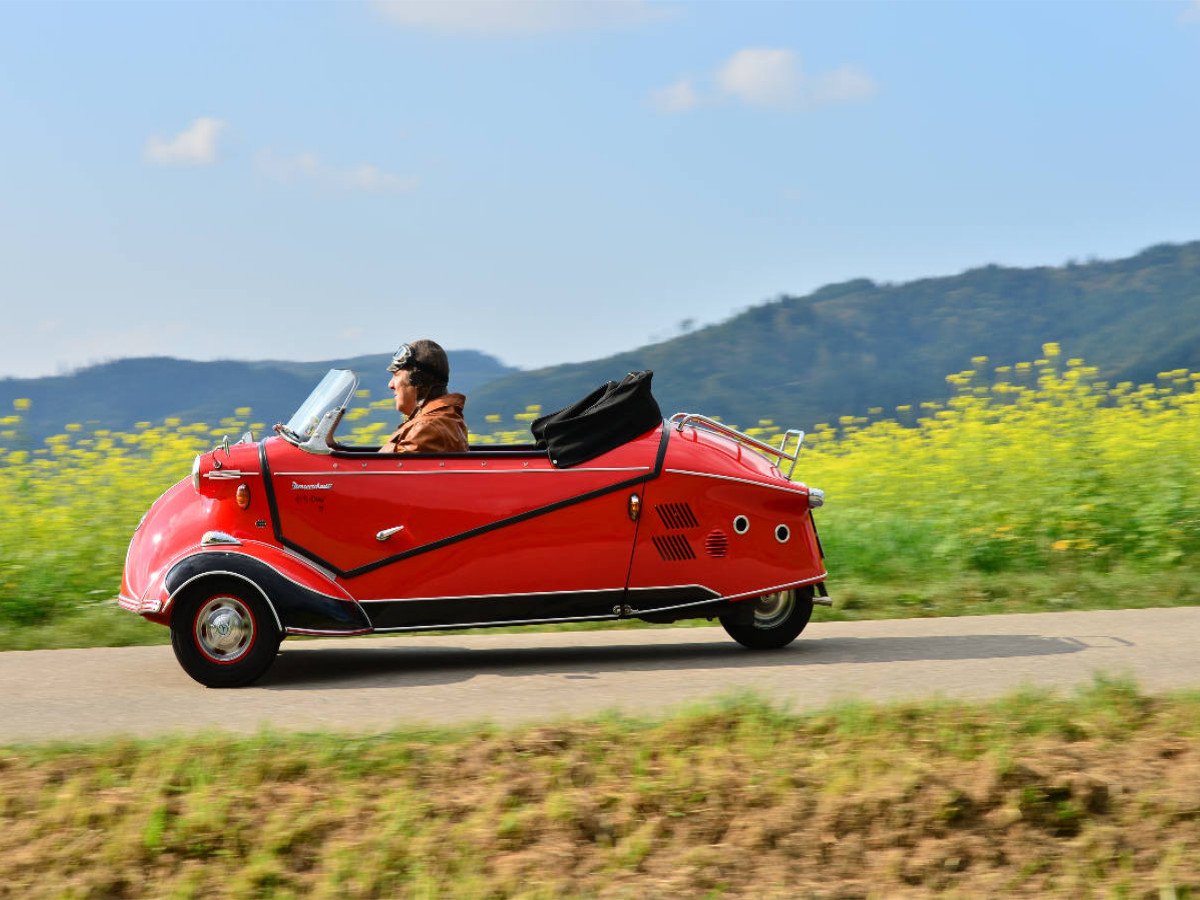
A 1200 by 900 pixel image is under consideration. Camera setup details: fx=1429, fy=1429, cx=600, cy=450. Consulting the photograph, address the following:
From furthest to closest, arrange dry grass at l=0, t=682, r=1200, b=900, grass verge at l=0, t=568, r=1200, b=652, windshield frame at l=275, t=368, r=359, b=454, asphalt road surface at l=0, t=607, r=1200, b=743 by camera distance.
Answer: grass verge at l=0, t=568, r=1200, b=652 → windshield frame at l=275, t=368, r=359, b=454 → asphalt road surface at l=0, t=607, r=1200, b=743 → dry grass at l=0, t=682, r=1200, b=900

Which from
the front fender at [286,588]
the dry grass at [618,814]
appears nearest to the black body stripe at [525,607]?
the front fender at [286,588]

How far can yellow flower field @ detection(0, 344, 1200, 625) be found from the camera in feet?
32.9

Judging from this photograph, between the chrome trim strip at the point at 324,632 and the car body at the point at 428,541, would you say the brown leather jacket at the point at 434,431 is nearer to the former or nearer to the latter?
the car body at the point at 428,541

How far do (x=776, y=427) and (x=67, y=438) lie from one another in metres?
6.33

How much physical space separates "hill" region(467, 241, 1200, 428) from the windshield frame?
25.7 feet

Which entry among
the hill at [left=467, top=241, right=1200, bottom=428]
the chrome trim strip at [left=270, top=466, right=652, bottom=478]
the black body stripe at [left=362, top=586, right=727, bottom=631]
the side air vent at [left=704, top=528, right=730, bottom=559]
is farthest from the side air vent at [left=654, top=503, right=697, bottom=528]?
the hill at [left=467, top=241, right=1200, bottom=428]

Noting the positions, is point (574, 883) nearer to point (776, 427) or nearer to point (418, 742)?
point (418, 742)

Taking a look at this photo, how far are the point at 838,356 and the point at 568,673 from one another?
2134 cm

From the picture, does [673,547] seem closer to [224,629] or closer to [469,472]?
[469,472]

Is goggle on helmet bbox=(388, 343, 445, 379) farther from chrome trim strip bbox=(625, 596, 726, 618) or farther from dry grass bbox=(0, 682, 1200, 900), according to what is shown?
dry grass bbox=(0, 682, 1200, 900)

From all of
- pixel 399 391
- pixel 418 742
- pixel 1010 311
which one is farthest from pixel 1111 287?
pixel 418 742

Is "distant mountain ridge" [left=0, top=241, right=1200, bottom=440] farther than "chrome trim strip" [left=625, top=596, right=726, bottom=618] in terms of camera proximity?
Yes

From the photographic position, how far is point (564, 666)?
23.5ft

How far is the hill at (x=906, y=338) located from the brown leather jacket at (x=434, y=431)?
7.79 metres
